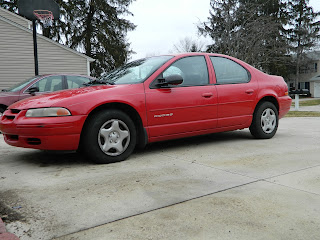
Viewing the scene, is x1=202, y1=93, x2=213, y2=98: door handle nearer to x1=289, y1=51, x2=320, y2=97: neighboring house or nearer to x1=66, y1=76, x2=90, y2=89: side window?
x1=66, y1=76, x2=90, y2=89: side window

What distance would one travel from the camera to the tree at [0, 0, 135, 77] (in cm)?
2681

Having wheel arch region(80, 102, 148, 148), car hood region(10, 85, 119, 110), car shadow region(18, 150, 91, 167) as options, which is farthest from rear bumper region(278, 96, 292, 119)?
car shadow region(18, 150, 91, 167)

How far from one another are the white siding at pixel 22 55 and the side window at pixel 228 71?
40.9 feet

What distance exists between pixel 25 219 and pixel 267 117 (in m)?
4.46

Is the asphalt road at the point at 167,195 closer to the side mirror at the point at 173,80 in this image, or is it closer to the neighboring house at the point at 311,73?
the side mirror at the point at 173,80

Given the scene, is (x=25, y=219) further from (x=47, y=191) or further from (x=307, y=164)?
(x=307, y=164)

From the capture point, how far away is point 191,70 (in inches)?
191

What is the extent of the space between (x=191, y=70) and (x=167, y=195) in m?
2.55

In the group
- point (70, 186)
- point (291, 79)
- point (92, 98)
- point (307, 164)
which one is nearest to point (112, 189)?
point (70, 186)

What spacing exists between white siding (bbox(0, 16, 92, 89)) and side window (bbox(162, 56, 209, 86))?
490 inches

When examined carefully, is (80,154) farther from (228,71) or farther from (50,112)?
(228,71)

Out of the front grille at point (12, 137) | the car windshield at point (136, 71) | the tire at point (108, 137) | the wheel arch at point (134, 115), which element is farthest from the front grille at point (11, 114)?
the car windshield at point (136, 71)

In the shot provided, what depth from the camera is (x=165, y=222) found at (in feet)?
7.33

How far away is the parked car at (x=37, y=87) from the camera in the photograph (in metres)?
7.88
